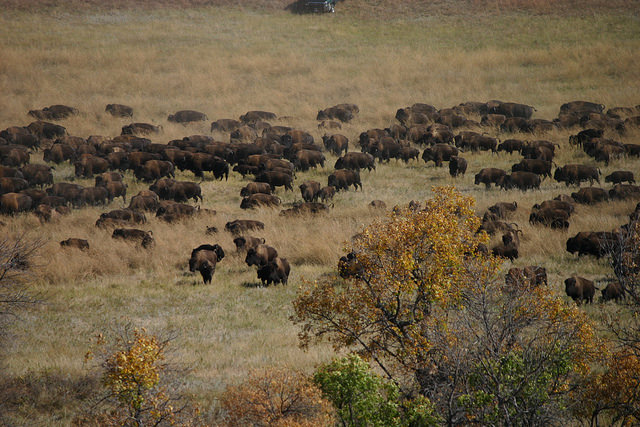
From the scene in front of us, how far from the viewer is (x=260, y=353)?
1293 cm

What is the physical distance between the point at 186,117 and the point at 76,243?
22.2 metres

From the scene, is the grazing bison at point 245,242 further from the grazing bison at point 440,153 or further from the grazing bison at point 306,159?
the grazing bison at point 440,153

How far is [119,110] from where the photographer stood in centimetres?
3984

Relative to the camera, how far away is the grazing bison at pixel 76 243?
18.7 metres

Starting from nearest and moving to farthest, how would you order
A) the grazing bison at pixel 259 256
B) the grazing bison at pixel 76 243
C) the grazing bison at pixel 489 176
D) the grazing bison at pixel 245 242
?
the grazing bison at pixel 259 256 < the grazing bison at pixel 76 243 < the grazing bison at pixel 245 242 < the grazing bison at pixel 489 176

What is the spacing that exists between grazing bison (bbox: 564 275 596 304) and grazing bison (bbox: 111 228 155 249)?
12048 millimetres

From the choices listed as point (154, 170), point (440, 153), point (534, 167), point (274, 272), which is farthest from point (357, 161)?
point (274, 272)

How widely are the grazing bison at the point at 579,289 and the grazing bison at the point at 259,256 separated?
7.95 meters

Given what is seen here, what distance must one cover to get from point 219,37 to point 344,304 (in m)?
53.4

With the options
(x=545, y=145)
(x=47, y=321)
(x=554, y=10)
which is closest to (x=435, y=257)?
→ (x=47, y=321)

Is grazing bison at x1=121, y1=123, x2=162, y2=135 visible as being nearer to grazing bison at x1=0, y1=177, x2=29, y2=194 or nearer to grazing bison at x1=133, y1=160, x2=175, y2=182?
grazing bison at x1=133, y1=160, x2=175, y2=182

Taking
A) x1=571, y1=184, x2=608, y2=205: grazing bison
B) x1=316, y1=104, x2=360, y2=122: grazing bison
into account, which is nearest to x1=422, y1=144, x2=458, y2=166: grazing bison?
x1=571, y1=184, x2=608, y2=205: grazing bison

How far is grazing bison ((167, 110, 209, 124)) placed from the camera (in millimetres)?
39656

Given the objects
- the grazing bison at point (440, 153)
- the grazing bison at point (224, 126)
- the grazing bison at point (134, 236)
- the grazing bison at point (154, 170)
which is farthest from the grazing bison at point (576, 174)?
the grazing bison at point (224, 126)
